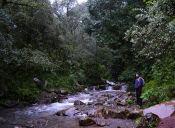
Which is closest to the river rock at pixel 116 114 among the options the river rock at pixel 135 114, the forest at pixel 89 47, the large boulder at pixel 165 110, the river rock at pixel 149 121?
the river rock at pixel 135 114

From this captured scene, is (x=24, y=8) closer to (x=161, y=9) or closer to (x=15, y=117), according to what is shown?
(x=15, y=117)

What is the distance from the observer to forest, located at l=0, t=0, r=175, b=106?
7750 mm

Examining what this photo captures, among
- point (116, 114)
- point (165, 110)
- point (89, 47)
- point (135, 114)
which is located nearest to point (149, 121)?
point (165, 110)

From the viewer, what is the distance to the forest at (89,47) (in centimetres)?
775

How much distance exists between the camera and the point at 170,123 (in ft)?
13.9

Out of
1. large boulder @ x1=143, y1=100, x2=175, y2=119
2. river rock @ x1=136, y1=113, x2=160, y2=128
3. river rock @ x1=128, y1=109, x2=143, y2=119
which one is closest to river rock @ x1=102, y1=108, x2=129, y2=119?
river rock @ x1=128, y1=109, x2=143, y2=119

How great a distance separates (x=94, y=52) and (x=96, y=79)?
145 inches

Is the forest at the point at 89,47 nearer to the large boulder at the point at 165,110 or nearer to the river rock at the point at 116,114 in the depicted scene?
the river rock at the point at 116,114

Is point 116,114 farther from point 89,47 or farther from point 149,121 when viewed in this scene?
point 89,47

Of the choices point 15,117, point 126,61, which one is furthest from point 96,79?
point 15,117

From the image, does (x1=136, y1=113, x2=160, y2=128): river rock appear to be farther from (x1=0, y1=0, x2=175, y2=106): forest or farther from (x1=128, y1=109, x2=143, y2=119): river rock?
(x1=0, y1=0, x2=175, y2=106): forest

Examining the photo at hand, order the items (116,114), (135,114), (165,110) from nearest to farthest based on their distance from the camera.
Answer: (165,110), (135,114), (116,114)

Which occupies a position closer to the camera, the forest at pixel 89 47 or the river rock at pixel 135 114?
the river rock at pixel 135 114

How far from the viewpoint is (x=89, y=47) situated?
20.3 metres
